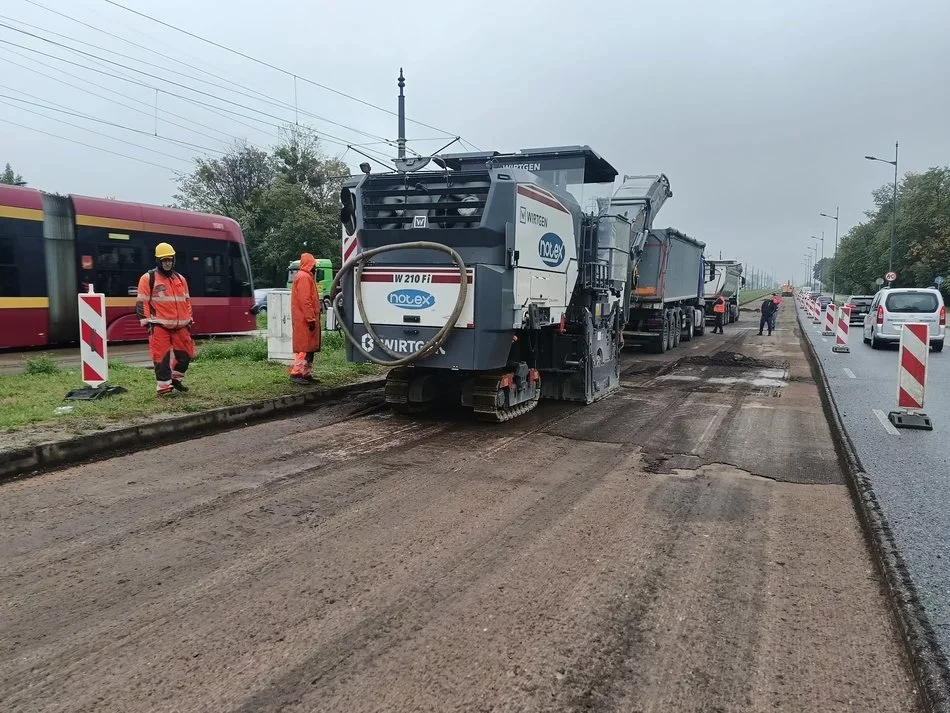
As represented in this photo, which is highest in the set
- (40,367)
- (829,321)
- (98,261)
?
(98,261)

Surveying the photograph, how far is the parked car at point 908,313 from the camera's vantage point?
59.7 feet

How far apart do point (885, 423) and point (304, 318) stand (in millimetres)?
7500

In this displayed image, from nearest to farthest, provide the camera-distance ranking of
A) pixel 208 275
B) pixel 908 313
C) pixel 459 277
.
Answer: pixel 459 277, pixel 208 275, pixel 908 313

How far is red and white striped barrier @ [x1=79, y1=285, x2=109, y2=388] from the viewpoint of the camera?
786 centimetres

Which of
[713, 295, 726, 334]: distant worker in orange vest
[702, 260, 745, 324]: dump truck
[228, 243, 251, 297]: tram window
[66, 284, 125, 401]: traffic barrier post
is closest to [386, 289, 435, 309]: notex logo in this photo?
[66, 284, 125, 401]: traffic barrier post

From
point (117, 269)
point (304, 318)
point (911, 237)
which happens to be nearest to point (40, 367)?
point (304, 318)

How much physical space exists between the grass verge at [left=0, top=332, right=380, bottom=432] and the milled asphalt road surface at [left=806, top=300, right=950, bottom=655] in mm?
6654

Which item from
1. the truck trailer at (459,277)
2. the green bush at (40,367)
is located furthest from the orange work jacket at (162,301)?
the green bush at (40,367)

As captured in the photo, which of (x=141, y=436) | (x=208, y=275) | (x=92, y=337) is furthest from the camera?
(x=208, y=275)

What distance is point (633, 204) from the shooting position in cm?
1552

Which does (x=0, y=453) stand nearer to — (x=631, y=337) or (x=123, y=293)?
(x=123, y=293)

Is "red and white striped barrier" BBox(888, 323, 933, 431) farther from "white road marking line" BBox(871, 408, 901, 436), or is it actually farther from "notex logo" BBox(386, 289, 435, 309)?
"notex logo" BBox(386, 289, 435, 309)

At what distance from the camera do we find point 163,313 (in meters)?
8.03

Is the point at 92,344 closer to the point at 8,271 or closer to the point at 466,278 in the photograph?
the point at 466,278
